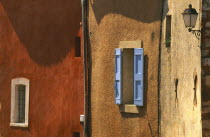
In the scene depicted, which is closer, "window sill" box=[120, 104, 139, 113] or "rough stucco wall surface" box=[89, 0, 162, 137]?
"rough stucco wall surface" box=[89, 0, 162, 137]

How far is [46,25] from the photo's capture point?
18859 mm

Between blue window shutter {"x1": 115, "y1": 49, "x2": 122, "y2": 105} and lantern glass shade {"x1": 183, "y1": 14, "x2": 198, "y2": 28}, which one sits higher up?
lantern glass shade {"x1": 183, "y1": 14, "x2": 198, "y2": 28}

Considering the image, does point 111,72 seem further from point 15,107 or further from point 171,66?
point 15,107

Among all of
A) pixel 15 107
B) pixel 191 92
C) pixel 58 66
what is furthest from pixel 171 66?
pixel 15 107

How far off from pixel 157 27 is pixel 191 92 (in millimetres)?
3140

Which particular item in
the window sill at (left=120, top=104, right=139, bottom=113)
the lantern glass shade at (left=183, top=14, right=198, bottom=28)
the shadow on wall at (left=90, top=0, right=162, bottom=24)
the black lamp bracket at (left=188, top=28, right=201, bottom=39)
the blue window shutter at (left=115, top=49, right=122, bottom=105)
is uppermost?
the shadow on wall at (left=90, top=0, right=162, bottom=24)

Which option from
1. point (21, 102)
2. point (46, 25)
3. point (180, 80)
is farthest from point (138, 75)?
point (21, 102)

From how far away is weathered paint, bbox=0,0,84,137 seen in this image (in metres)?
18.2

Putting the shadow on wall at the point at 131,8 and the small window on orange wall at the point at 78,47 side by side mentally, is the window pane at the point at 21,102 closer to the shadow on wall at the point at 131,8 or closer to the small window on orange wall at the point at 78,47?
the small window on orange wall at the point at 78,47

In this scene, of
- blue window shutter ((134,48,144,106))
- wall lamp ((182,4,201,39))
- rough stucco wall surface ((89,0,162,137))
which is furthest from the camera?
blue window shutter ((134,48,144,106))

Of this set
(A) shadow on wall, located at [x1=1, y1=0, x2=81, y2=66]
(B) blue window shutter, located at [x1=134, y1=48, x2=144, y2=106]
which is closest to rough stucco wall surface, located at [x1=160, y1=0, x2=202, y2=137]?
(B) blue window shutter, located at [x1=134, y1=48, x2=144, y2=106]

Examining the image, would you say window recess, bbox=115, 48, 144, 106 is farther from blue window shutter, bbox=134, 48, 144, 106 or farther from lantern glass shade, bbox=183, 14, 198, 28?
lantern glass shade, bbox=183, 14, 198, 28

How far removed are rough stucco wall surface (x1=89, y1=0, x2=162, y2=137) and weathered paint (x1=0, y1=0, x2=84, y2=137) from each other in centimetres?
76

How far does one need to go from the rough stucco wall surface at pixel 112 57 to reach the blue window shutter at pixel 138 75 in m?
0.11
